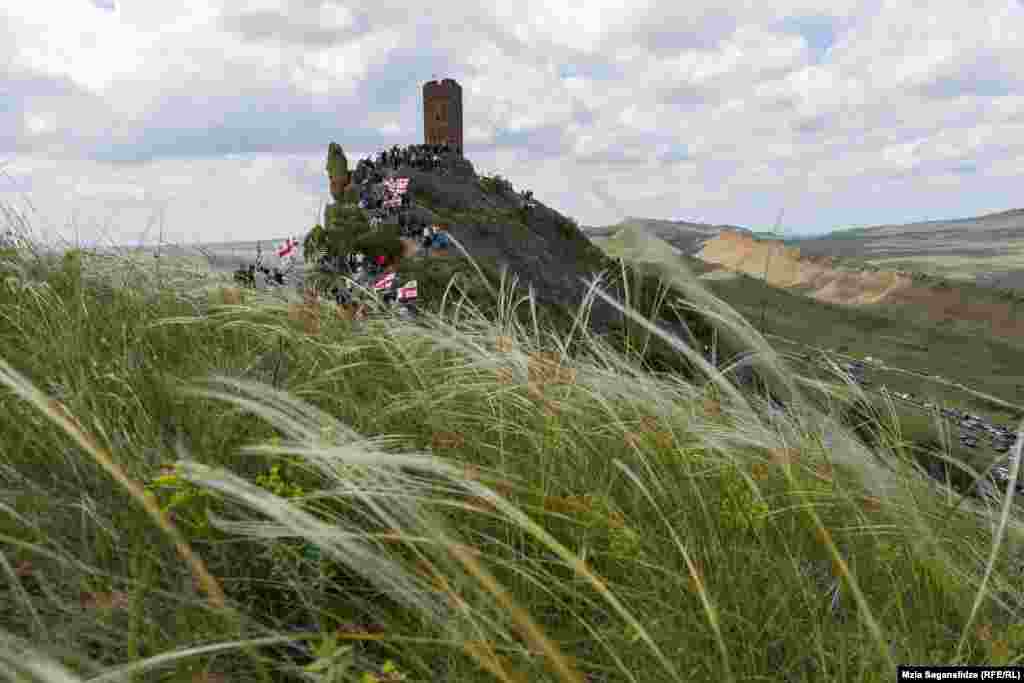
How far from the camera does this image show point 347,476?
5.84ft

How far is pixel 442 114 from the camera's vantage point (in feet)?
155

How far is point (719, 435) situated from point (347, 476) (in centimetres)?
151

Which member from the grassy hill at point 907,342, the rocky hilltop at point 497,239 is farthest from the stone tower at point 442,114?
the grassy hill at point 907,342

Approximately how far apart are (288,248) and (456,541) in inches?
267

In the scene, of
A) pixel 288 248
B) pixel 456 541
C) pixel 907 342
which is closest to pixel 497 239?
pixel 288 248

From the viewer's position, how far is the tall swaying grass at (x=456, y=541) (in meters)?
1.37

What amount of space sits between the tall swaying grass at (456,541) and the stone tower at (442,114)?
4635 cm

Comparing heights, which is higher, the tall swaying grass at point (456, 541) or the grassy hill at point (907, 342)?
the tall swaying grass at point (456, 541)

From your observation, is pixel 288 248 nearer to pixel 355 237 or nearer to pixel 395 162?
pixel 355 237

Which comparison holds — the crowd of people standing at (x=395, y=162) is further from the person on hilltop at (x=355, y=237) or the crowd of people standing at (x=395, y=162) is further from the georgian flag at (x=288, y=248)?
the georgian flag at (x=288, y=248)

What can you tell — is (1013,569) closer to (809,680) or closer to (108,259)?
(809,680)

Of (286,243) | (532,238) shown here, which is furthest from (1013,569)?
(532,238)

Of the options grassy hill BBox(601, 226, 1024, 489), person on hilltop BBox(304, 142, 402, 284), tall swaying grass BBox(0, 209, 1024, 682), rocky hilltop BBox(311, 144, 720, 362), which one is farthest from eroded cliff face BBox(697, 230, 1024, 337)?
tall swaying grass BBox(0, 209, 1024, 682)

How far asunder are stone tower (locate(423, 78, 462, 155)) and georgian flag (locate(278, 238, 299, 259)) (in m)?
41.1
